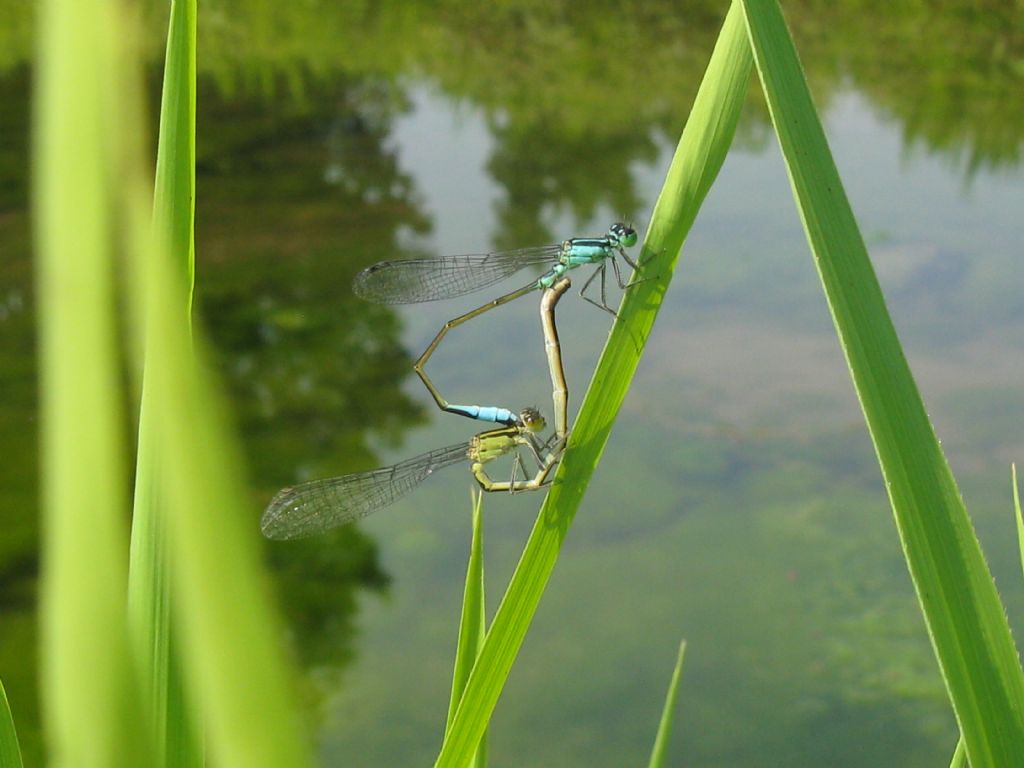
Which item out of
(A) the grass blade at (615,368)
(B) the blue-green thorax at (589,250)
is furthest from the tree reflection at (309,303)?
(A) the grass blade at (615,368)

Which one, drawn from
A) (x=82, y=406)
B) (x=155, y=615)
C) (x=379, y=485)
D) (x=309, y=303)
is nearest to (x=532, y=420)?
(x=379, y=485)

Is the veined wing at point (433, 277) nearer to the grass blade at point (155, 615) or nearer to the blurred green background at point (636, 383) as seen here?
the blurred green background at point (636, 383)

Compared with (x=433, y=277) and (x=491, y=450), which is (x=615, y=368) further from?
(x=433, y=277)

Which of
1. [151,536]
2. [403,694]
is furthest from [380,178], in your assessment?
[151,536]

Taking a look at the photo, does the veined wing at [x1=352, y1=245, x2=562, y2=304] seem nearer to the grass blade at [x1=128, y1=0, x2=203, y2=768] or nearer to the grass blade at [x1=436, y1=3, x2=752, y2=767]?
the grass blade at [x1=436, y1=3, x2=752, y2=767]

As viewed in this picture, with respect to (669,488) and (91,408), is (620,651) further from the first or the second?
(91,408)
